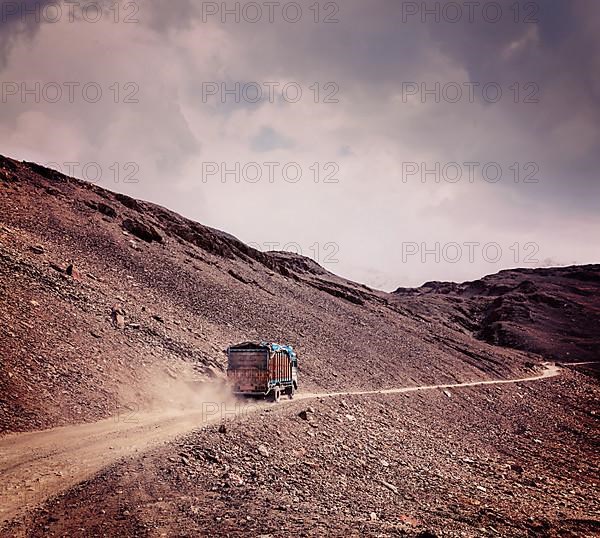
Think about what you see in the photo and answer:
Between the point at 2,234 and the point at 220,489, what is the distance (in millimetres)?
27248

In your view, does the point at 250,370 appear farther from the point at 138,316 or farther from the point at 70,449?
the point at 70,449

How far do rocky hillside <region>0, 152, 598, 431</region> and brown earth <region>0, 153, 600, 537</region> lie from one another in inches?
6.1

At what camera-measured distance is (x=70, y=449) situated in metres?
17.0

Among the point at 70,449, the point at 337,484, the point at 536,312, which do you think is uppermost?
the point at 536,312

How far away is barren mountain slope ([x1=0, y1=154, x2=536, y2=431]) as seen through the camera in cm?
2292

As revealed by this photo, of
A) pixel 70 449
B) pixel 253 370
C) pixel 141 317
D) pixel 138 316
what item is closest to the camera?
pixel 70 449

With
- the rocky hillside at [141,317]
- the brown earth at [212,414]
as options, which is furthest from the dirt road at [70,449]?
the rocky hillside at [141,317]

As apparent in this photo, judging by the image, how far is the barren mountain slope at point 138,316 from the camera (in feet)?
75.2

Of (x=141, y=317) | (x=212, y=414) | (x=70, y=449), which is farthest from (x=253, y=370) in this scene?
(x=70, y=449)

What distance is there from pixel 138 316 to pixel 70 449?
56.2 feet

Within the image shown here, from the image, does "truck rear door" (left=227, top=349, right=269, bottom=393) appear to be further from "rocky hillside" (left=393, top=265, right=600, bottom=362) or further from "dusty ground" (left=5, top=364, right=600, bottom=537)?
"rocky hillside" (left=393, top=265, right=600, bottom=362)

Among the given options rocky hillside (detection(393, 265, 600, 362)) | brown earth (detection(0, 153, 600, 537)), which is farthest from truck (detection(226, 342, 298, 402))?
rocky hillside (detection(393, 265, 600, 362))

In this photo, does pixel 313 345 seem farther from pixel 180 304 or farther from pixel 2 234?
pixel 2 234

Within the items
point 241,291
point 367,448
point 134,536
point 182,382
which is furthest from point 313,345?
point 134,536
